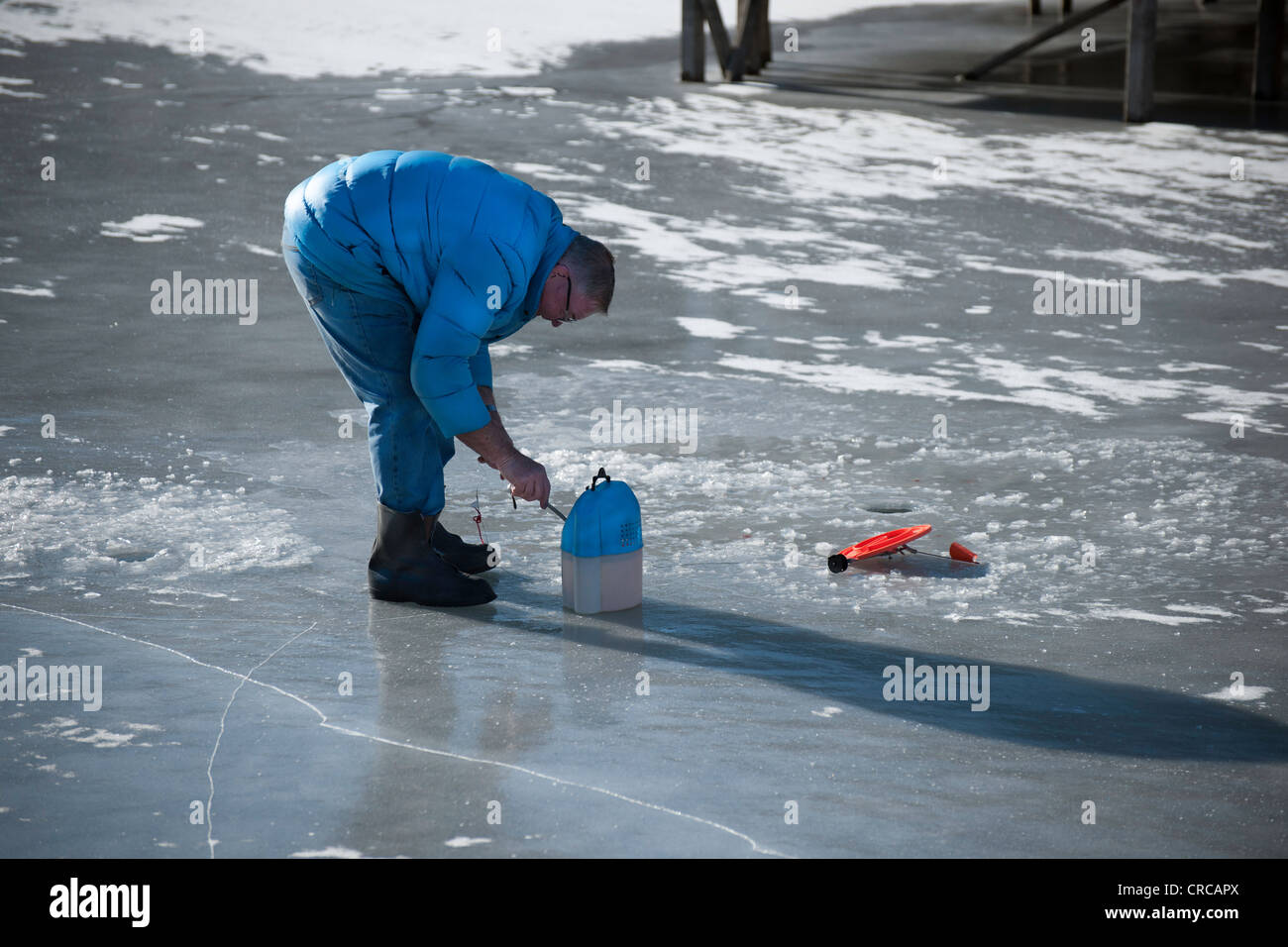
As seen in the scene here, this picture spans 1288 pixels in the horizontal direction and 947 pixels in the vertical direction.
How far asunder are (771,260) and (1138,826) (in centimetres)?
593

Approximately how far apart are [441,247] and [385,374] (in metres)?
0.45

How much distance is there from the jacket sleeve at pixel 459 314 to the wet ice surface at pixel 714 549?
2.43ft

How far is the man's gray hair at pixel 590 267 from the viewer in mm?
4086

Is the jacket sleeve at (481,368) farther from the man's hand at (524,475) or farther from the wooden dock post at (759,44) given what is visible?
the wooden dock post at (759,44)

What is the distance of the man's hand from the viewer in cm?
416

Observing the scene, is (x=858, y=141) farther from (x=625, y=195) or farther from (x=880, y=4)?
(x=880, y=4)

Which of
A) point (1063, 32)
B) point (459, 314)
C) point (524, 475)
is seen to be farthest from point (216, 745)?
point (1063, 32)

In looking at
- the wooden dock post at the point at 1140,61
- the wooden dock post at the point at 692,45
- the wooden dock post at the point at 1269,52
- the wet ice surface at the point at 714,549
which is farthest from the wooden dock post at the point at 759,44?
the wet ice surface at the point at 714,549

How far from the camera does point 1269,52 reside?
43.3 feet

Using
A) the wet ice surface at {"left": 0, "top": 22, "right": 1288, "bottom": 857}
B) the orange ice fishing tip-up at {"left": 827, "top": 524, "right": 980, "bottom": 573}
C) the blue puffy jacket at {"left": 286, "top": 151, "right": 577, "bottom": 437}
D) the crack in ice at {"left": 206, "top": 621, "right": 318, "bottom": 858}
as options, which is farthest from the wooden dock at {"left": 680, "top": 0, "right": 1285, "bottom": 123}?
the crack in ice at {"left": 206, "top": 621, "right": 318, "bottom": 858}

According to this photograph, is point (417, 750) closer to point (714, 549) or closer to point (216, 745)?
point (216, 745)

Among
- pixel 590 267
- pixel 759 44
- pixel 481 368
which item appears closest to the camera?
pixel 590 267

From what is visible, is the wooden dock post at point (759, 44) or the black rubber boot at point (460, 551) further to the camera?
the wooden dock post at point (759, 44)

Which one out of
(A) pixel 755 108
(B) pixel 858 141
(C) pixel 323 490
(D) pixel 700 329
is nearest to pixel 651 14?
(A) pixel 755 108
